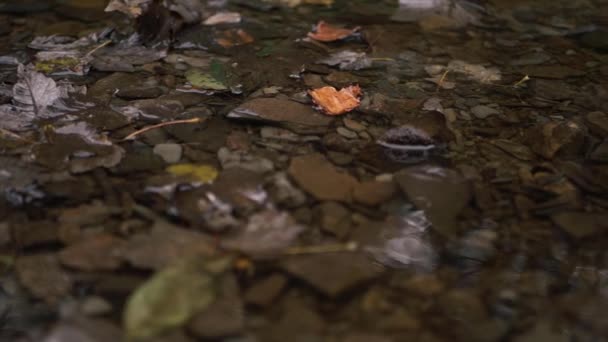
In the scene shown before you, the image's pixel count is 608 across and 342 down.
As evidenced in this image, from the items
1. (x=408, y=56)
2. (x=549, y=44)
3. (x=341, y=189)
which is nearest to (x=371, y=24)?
(x=408, y=56)

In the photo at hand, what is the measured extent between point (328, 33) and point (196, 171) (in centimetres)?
99

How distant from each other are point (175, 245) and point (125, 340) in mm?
243

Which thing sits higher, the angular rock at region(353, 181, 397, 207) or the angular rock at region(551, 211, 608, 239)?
the angular rock at region(353, 181, 397, 207)

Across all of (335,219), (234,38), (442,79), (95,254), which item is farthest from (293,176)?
(234,38)

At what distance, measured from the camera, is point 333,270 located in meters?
1.17

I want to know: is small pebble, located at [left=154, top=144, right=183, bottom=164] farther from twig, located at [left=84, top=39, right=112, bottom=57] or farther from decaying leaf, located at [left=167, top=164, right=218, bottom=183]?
twig, located at [left=84, top=39, right=112, bottom=57]

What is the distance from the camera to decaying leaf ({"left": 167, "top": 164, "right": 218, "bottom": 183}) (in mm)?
1415

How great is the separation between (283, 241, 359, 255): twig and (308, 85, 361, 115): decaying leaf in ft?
1.81

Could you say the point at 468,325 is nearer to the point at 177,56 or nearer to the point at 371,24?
the point at 177,56

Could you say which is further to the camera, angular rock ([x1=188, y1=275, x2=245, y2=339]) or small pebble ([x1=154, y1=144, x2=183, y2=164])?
small pebble ([x1=154, y1=144, x2=183, y2=164])

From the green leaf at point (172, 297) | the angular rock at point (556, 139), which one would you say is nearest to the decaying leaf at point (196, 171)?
the green leaf at point (172, 297)

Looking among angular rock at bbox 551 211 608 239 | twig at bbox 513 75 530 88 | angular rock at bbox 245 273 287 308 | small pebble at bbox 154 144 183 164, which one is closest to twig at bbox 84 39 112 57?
small pebble at bbox 154 144 183 164

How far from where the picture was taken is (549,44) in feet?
7.25

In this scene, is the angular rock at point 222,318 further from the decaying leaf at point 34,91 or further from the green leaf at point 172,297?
the decaying leaf at point 34,91
